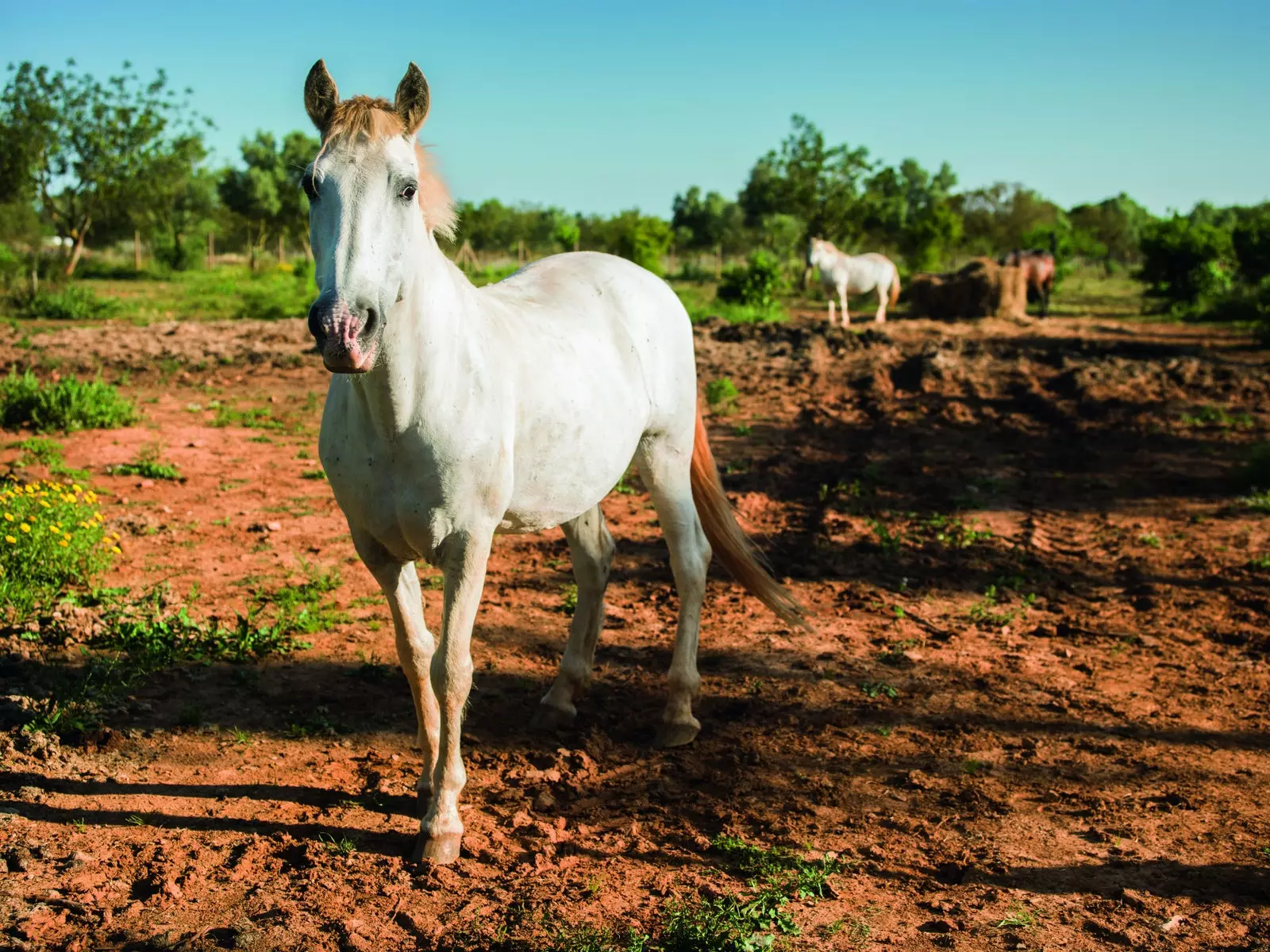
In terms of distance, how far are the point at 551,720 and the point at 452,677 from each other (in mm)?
1043

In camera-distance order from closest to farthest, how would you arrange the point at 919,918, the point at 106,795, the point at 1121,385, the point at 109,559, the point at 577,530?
the point at 919,918
the point at 106,795
the point at 577,530
the point at 109,559
the point at 1121,385

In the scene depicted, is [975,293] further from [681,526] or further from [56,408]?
[681,526]

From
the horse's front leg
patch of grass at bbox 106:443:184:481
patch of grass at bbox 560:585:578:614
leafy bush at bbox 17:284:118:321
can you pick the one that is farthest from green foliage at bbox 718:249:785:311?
the horse's front leg

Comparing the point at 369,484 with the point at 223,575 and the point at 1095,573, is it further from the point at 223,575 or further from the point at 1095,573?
the point at 1095,573

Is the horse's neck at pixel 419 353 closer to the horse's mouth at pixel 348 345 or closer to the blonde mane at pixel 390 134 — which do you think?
the blonde mane at pixel 390 134

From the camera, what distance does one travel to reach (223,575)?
5195 mm

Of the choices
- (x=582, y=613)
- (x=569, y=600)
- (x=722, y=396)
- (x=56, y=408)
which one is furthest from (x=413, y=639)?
(x=722, y=396)

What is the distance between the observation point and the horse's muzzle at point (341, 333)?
2.23 m

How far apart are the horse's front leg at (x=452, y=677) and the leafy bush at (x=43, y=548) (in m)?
2.55

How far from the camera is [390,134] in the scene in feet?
8.05

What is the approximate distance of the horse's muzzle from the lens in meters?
2.23

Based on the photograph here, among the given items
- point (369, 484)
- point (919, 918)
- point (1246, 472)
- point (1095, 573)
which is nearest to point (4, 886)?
point (369, 484)

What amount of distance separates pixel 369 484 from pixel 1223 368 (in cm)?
1260

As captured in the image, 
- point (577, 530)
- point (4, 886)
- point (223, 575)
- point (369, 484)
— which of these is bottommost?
point (4, 886)
